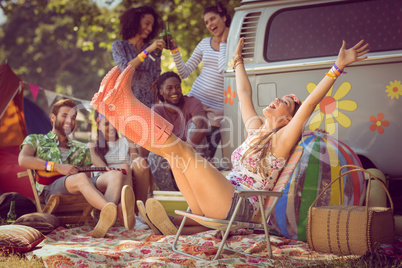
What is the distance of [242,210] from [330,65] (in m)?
2.03

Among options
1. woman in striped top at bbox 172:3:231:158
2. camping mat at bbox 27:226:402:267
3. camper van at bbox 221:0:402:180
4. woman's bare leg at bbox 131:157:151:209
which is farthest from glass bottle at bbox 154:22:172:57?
camping mat at bbox 27:226:402:267

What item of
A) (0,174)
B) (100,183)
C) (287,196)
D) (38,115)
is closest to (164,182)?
(100,183)

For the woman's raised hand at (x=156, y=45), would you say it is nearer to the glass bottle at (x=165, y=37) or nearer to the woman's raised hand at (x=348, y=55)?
the glass bottle at (x=165, y=37)

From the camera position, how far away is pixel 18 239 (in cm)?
371

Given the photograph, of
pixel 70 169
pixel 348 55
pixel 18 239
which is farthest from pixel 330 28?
pixel 18 239

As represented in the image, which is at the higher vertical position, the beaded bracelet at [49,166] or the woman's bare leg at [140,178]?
the beaded bracelet at [49,166]

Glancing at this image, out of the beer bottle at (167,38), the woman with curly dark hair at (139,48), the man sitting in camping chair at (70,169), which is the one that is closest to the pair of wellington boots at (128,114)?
the man sitting in camping chair at (70,169)

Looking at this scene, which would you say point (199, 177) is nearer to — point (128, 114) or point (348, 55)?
point (128, 114)

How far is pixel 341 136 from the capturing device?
16.1 ft

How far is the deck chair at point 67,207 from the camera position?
4.96m

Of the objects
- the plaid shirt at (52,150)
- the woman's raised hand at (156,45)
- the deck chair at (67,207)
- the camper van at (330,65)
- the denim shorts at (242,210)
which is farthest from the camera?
the woman's raised hand at (156,45)

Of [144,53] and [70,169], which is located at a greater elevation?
[144,53]

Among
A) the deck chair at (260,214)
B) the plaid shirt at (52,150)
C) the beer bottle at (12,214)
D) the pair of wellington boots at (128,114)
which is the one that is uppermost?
the pair of wellington boots at (128,114)

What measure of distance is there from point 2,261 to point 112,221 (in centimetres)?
122
